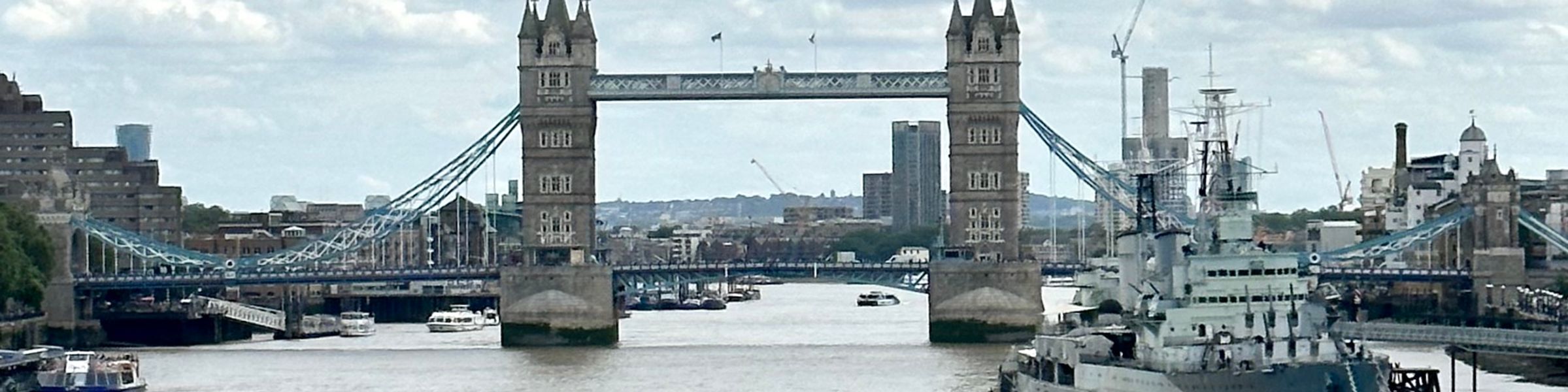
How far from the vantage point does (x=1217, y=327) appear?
204 ft

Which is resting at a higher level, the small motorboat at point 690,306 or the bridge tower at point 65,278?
the bridge tower at point 65,278

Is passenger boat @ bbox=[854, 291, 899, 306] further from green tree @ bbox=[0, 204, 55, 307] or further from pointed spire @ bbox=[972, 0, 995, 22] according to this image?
green tree @ bbox=[0, 204, 55, 307]

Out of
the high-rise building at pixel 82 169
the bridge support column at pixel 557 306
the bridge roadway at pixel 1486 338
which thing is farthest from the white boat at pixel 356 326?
the bridge roadway at pixel 1486 338

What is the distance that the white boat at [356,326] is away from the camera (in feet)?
434

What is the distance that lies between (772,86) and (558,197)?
27.6 feet

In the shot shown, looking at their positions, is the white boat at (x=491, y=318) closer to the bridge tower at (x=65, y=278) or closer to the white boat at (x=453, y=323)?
the white boat at (x=453, y=323)

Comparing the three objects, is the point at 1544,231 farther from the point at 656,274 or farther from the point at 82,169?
the point at 82,169

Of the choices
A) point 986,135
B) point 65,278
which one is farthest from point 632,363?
point 65,278

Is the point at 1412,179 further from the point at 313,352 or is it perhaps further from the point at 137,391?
the point at 137,391

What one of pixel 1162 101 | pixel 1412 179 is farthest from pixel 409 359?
pixel 1162 101

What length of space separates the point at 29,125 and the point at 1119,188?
55.0 meters

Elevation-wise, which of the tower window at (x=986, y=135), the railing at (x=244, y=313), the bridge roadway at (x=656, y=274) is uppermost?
the tower window at (x=986, y=135)

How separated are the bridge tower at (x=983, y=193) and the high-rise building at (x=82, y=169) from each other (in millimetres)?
51683

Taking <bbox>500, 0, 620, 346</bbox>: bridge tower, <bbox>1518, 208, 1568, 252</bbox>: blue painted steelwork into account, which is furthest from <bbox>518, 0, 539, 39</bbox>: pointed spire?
<bbox>1518, 208, 1568, 252</bbox>: blue painted steelwork
